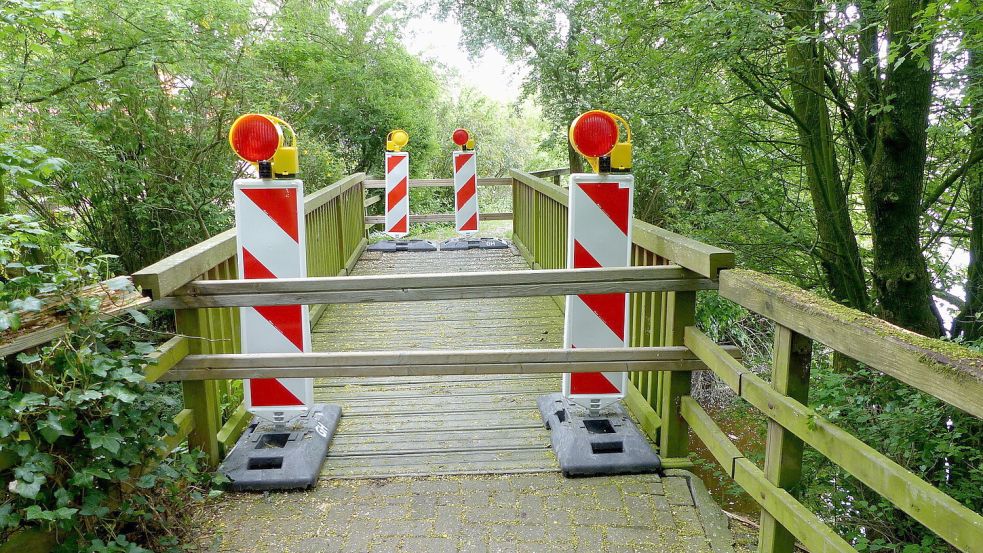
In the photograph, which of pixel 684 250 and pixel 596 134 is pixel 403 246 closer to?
pixel 596 134

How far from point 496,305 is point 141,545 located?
426 cm

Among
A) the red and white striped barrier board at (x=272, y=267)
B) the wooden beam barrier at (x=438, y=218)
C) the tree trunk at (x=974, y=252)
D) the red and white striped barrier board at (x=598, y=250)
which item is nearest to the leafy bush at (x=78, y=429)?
the red and white striped barrier board at (x=272, y=267)

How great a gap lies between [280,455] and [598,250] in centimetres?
180

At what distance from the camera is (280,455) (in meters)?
3.21

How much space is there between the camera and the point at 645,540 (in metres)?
2.66

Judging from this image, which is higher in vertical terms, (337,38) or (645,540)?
(337,38)

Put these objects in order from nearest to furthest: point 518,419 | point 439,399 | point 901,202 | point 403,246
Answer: point 518,419 < point 439,399 < point 901,202 < point 403,246

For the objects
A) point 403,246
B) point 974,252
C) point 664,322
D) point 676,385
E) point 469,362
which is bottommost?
point 403,246

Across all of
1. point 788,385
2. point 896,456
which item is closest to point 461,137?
point 896,456

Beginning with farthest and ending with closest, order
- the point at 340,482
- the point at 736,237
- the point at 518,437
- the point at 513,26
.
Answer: the point at 513,26
the point at 736,237
the point at 518,437
the point at 340,482

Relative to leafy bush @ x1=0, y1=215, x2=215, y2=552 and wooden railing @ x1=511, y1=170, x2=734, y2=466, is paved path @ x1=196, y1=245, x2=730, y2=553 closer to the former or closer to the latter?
wooden railing @ x1=511, y1=170, x2=734, y2=466

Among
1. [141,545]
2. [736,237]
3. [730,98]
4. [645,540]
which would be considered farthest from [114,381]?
[730,98]

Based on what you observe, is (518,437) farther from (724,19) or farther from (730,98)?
(730,98)

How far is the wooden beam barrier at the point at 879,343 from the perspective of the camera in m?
1.47
